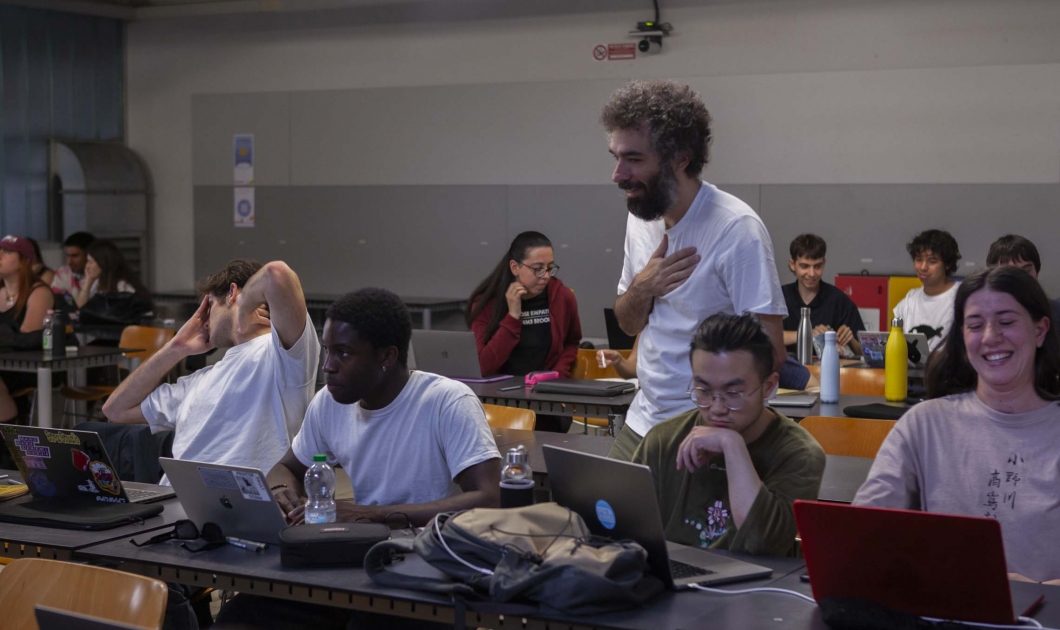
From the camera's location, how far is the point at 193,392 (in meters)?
3.29

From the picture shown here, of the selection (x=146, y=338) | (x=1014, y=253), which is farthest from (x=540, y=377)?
(x=146, y=338)

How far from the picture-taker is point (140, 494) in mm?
→ 2834

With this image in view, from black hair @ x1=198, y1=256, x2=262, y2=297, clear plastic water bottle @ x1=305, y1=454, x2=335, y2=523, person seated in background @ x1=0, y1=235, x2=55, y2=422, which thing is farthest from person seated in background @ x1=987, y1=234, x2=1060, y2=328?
person seated in background @ x1=0, y1=235, x2=55, y2=422

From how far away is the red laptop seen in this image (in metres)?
1.66

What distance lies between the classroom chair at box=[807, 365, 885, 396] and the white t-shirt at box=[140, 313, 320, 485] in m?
2.41

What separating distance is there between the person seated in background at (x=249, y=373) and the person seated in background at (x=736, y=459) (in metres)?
1.23

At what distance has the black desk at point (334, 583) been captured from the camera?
6.04ft

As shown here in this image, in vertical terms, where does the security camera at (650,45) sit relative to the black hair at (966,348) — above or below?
above

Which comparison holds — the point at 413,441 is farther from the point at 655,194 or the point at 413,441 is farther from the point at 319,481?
the point at 655,194

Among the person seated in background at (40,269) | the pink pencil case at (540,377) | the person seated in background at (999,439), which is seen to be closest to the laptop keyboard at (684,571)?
the person seated in background at (999,439)

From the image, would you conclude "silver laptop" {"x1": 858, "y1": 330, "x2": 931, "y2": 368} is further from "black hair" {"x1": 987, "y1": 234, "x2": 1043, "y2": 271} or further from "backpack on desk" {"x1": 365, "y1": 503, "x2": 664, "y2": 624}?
"backpack on desk" {"x1": 365, "y1": 503, "x2": 664, "y2": 624}

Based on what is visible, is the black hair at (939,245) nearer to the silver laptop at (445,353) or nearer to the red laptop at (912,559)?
the silver laptop at (445,353)

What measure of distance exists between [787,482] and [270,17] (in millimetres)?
8442

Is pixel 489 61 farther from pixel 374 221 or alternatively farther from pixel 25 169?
pixel 25 169
